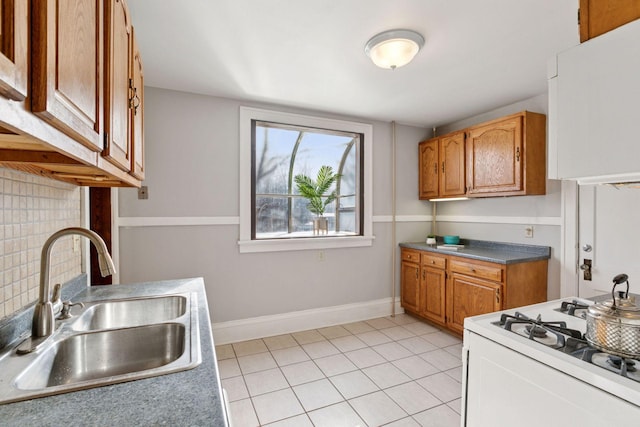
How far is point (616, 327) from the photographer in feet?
3.17

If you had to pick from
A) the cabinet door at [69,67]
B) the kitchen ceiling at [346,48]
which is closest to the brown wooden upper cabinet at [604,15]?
the kitchen ceiling at [346,48]

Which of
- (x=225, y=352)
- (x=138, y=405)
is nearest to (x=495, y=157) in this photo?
(x=225, y=352)

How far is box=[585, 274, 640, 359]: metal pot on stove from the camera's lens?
950 mm

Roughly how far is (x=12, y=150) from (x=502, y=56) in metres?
2.73

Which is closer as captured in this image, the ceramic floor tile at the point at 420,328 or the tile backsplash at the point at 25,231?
the tile backsplash at the point at 25,231

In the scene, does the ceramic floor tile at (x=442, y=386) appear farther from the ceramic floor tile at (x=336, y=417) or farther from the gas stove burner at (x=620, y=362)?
the gas stove burner at (x=620, y=362)

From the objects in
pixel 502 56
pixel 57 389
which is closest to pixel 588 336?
pixel 57 389

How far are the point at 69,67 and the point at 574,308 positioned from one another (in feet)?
6.67

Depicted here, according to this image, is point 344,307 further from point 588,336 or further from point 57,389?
point 57,389

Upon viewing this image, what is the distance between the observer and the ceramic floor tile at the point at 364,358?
2.62 metres

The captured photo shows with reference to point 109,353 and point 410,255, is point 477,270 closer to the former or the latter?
point 410,255

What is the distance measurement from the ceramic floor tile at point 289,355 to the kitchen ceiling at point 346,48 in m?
2.42

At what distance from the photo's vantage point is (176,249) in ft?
9.41

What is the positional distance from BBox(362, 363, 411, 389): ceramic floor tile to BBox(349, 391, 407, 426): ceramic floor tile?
143mm
